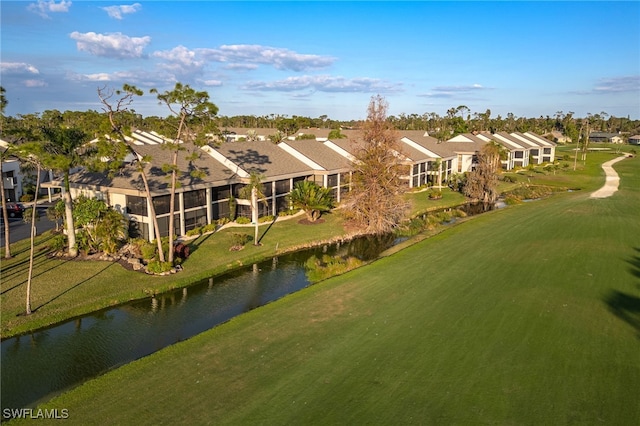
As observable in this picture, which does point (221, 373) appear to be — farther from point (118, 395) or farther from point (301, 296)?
point (301, 296)

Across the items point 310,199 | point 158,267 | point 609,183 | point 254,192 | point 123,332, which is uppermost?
point 254,192

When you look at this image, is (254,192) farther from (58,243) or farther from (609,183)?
(609,183)

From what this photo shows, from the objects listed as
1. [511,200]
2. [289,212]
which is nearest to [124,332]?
[289,212]

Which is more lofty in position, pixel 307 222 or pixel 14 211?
pixel 14 211

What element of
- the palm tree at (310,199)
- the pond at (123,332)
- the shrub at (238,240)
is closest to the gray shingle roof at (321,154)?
the palm tree at (310,199)

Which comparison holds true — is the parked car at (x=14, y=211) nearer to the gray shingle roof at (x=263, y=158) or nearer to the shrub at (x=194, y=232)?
the shrub at (x=194, y=232)

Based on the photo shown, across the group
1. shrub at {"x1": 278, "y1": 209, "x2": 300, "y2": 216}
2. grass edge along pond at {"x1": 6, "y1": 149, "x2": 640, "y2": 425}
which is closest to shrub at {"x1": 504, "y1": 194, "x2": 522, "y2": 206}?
grass edge along pond at {"x1": 6, "y1": 149, "x2": 640, "y2": 425}

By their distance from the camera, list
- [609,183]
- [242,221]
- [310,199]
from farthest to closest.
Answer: [609,183]
[310,199]
[242,221]

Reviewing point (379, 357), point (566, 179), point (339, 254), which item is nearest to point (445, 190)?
point (566, 179)
